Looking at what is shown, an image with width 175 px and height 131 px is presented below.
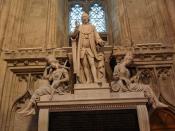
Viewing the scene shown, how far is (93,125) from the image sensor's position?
728 centimetres

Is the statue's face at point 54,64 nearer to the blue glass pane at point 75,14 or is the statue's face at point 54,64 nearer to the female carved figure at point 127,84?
the female carved figure at point 127,84

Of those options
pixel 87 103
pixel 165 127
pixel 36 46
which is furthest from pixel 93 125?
pixel 36 46

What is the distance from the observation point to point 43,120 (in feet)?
23.7

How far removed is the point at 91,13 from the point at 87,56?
165 inches

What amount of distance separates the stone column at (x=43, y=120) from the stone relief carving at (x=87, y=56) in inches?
48.2

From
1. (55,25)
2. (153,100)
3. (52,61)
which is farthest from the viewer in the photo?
(55,25)

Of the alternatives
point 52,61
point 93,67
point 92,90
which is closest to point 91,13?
point 52,61

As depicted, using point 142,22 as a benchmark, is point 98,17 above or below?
above

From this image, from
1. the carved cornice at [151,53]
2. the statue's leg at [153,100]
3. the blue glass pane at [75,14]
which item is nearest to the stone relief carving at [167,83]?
the carved cornice at [151,53]

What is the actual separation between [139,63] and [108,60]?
0.95m

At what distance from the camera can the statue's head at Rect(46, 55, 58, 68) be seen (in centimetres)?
860

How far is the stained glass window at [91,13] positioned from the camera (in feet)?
39.0

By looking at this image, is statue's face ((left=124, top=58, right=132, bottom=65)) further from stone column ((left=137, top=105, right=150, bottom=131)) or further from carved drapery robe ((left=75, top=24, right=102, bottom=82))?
stone column ((left=137, top=105, right=150, bottom=131))

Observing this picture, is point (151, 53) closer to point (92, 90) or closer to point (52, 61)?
point (92, 90)
